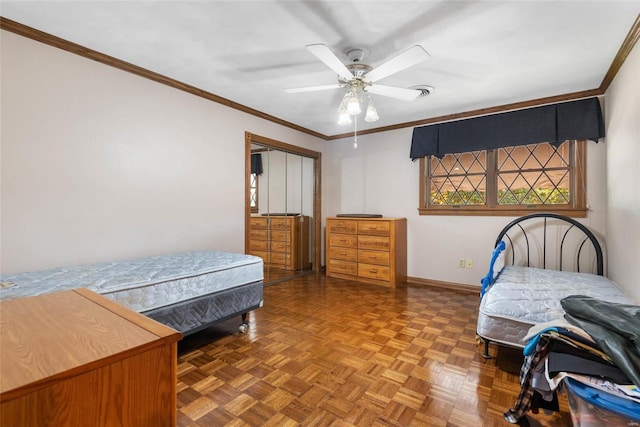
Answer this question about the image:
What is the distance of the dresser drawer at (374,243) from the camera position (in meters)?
3.91

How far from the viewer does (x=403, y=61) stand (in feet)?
6.22

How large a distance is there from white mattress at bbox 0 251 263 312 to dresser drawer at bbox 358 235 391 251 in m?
1.85

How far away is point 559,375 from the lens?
1.24 m

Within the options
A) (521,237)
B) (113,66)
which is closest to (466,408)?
(521,237)

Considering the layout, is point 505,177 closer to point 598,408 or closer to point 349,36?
point 349,36

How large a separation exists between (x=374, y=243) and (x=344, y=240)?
0.49 m

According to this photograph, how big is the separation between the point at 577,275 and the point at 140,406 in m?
3.45

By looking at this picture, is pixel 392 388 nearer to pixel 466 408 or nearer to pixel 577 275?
pixel 466 408

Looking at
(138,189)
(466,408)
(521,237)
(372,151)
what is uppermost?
(372,151)

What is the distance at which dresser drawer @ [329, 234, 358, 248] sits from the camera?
421cm

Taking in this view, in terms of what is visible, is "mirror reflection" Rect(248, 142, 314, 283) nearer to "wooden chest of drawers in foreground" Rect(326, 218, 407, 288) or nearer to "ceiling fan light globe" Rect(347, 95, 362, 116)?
"wooden chest of drawers in foreground" Rect(326, 218, 407, 288)

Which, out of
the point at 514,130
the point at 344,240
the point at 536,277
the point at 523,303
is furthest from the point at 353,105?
the point at 344,240

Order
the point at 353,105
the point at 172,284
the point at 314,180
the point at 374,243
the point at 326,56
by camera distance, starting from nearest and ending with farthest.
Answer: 1. the point at 326,56
2. the point at 172,284
3. the point at 353,105
4. the point at 374,243
5. the point at 314,180

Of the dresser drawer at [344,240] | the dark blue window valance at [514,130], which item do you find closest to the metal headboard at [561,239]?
the dark blue window valance at [514,130]
